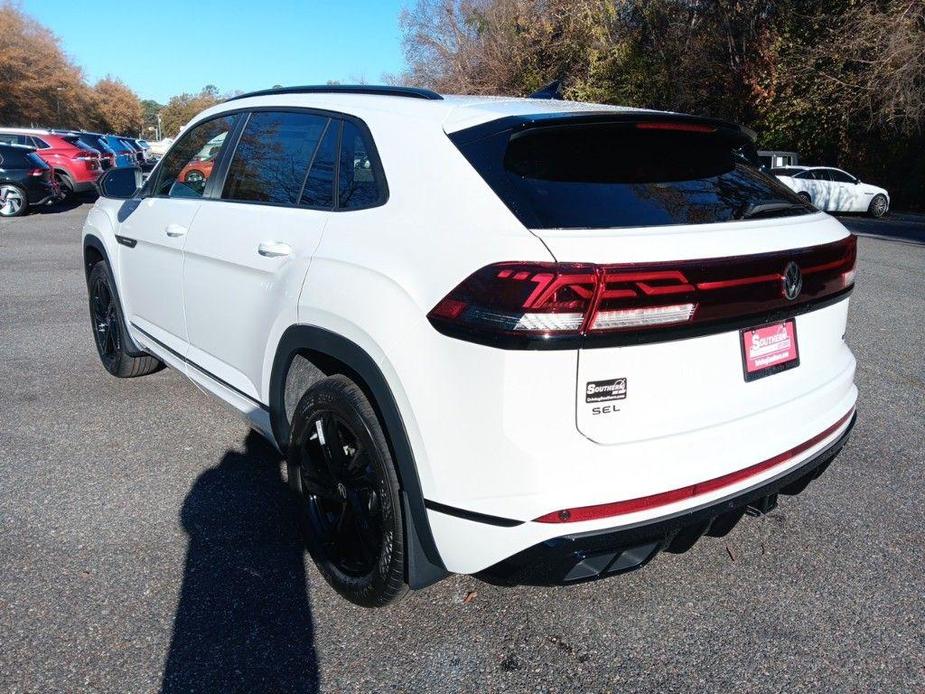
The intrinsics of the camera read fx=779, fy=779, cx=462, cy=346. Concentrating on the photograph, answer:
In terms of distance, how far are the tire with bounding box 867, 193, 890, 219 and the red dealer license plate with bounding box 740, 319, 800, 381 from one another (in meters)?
21.1

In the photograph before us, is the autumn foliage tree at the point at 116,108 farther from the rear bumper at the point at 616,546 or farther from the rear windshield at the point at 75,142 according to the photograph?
the rear bumper at the point at 616,546

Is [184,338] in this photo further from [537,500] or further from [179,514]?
[537,500]

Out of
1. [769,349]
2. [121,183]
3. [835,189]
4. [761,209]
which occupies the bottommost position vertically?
[835,189]

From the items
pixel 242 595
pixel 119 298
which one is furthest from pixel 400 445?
pixel 119 298

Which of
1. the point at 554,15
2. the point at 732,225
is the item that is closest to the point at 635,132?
the point at 732,225

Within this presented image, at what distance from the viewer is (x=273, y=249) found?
2932 millimetres

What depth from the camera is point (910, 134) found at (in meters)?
22.3

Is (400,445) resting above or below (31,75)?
below

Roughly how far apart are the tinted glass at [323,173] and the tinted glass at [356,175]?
53 mm

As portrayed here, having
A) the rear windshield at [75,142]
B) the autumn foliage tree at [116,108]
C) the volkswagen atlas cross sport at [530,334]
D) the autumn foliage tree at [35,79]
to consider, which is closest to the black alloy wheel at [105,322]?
the volkswagen atlas cross sport at [530,334]

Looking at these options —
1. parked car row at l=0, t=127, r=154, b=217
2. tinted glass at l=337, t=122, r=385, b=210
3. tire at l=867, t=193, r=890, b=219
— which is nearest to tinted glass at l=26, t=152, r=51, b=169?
parked car row at l=0, t=127, r=154, b=217

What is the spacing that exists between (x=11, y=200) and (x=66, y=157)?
355cm

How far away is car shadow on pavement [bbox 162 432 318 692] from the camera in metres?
2.42

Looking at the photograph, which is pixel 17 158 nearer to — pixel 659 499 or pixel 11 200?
pixel 11 200
